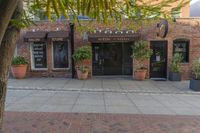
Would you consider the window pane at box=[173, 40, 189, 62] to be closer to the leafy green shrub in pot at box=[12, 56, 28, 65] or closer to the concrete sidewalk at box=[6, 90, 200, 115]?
the concrete sidewalk at box=[6, 90, 200, 115]

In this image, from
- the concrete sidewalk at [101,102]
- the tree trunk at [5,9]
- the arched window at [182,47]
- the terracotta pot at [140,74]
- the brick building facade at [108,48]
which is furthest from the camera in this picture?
the arched window at [182,47]

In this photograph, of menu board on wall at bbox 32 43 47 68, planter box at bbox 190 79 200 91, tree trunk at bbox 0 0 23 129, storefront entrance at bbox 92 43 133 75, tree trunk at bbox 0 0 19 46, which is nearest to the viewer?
tree trunk at bbox 0 0 19 46

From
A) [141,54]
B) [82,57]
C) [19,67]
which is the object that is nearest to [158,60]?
[141,54]

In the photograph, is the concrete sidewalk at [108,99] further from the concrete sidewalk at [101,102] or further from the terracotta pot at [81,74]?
the terracotta pot at [81,74]

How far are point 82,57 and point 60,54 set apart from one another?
6.66 ft

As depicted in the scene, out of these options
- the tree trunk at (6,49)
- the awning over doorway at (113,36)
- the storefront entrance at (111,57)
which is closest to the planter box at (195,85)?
the awning over doorway at (113,36)

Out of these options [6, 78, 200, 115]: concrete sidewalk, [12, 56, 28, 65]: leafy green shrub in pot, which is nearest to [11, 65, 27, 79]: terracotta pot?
[12, 56, 28, 65]: leafy green shrub in pot

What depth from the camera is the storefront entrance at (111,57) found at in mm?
14156

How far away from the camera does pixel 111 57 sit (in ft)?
46.7

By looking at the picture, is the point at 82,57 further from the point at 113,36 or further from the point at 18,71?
the point at 18,71

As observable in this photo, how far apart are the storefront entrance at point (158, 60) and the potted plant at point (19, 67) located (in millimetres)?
8284

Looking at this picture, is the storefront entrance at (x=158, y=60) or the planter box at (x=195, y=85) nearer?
the planter box at (x=195, y=85)

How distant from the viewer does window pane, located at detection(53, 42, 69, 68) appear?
1390cm

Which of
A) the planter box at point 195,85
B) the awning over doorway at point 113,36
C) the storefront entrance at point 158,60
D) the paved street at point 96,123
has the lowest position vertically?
the paved street at point 96,123
